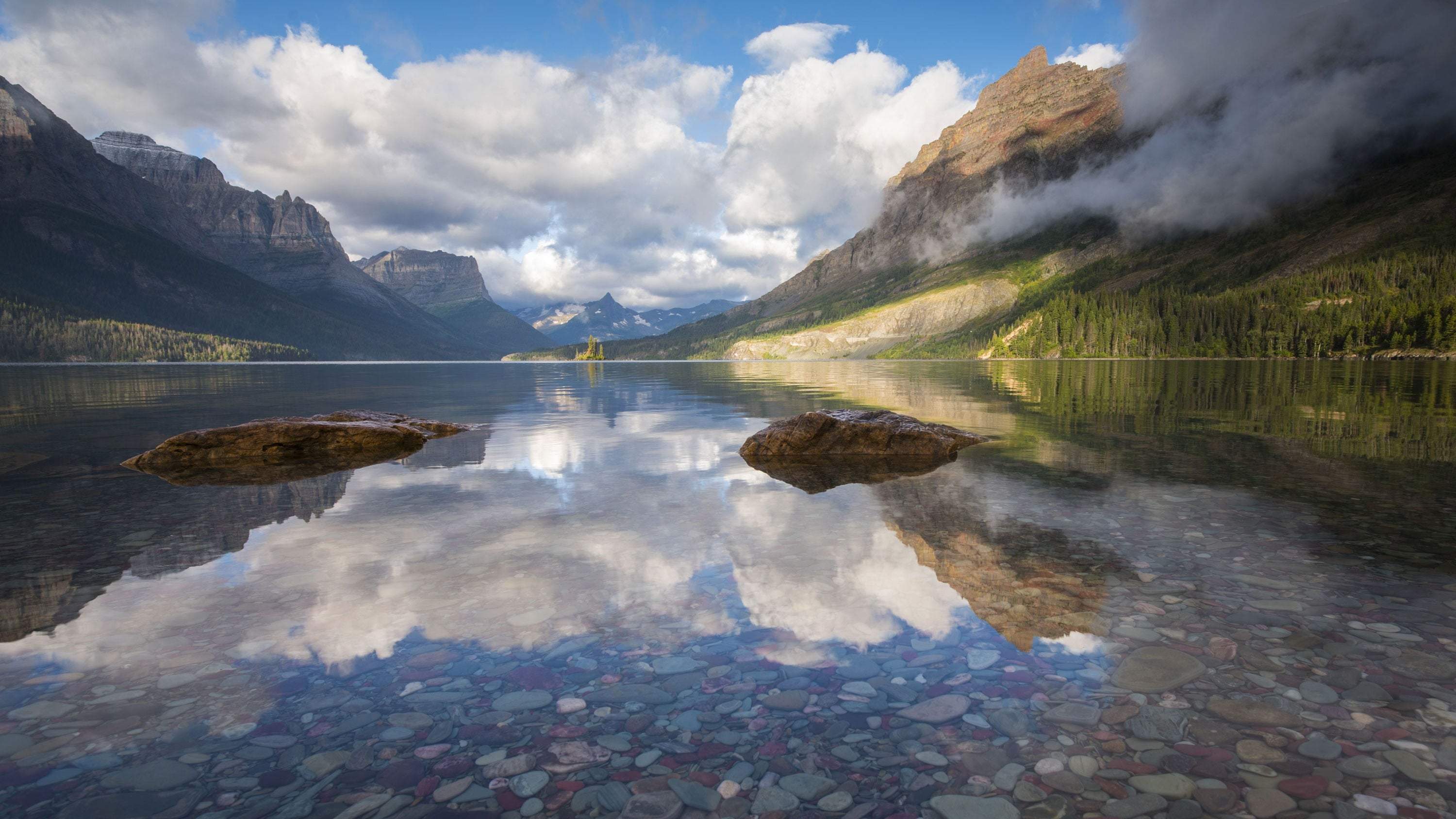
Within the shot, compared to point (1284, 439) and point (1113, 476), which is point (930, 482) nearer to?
point (1113, 476)

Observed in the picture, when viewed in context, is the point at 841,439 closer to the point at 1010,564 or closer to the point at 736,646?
the point at 1010,564

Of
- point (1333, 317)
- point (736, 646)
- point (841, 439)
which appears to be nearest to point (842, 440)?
point (841, 439)

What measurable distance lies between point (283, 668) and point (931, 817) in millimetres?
6530

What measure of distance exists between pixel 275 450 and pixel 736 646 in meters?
21.2

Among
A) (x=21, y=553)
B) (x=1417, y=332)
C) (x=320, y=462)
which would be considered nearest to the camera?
(x=21, y=553)

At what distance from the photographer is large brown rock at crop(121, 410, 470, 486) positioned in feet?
61.9

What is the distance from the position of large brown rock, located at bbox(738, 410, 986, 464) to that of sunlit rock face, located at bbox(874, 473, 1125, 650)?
7.27 meters

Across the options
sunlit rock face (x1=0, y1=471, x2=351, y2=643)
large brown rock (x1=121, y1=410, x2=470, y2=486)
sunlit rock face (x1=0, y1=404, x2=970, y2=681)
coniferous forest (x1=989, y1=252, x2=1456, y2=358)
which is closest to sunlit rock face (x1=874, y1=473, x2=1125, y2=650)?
sunlit rock face (x1=0, y1=404, x2=970, y2=681)

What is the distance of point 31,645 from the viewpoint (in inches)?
283

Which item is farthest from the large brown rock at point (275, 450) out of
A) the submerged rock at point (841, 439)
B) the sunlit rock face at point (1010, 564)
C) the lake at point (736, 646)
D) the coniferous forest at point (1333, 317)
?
the coniferous forest at point (1333, 317)

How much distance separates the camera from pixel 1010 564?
9.85 m

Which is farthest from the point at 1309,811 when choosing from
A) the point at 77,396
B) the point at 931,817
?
the point at 77,396

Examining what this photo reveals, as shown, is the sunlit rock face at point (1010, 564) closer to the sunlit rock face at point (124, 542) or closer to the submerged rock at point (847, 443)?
the submerged rock at point (847, 443)

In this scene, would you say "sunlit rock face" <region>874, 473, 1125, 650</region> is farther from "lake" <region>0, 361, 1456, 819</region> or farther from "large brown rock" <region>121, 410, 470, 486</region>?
"large brown rock" <region>121, 410, 470, 486</region>
